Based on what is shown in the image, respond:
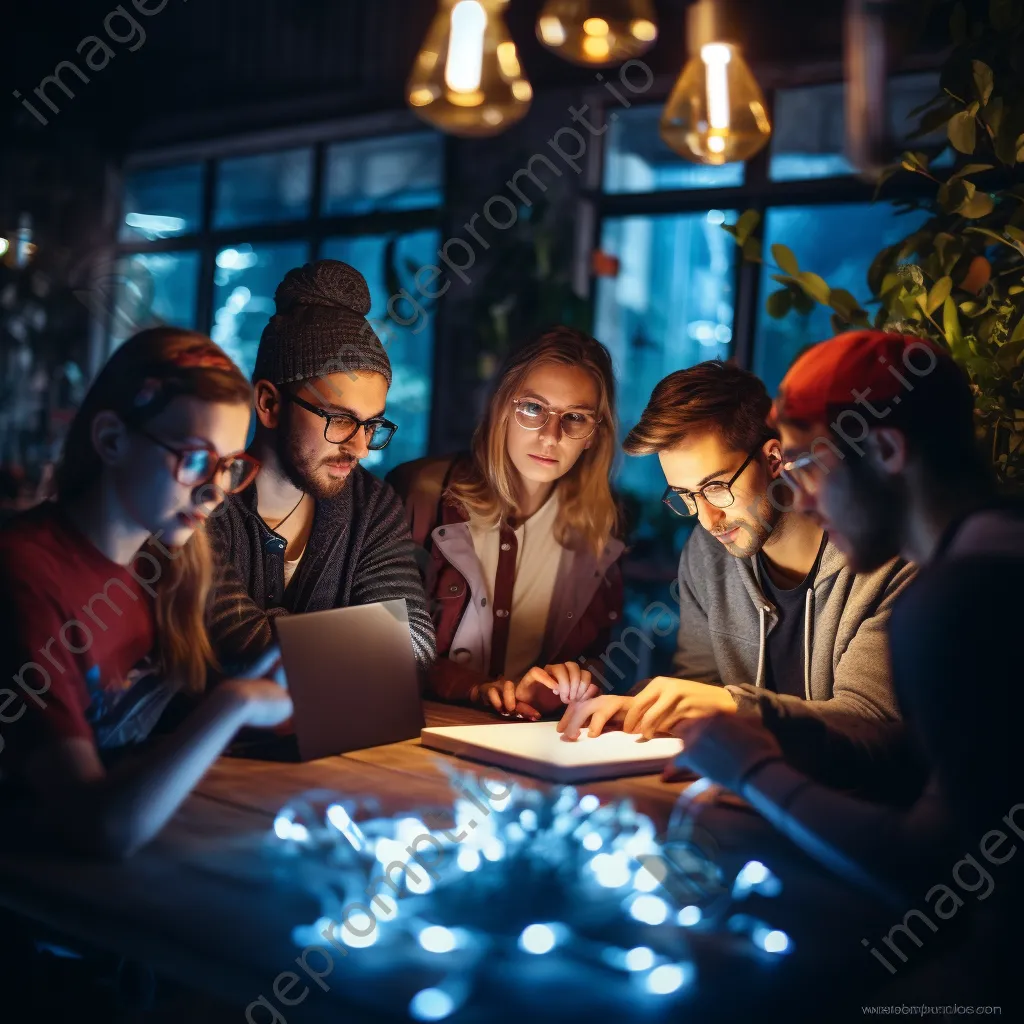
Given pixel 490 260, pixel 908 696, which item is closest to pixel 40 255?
pixel 490 260

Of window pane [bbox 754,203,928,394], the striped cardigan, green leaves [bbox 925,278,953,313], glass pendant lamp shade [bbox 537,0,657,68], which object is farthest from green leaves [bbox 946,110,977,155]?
window pane [bbox 754,203,928,394]

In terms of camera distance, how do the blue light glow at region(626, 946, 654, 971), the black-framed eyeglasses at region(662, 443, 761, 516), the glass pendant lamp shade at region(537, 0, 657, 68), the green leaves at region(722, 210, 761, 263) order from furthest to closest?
1. the green leaves at region(722, 210, 761, 263)
2. the glass pendant lamp shade at region(537, 0, 657, 68)
3. the black-framed eyeglasses at region(662, 443, 761, 516)
4. the blue light glow at region(626, 946, 654, 971)

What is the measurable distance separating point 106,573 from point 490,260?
14.4 ft

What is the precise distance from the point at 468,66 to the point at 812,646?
4.52ft

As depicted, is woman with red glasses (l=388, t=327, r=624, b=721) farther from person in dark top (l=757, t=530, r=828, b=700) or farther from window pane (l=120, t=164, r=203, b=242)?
window pane (l=120, t=164, r=203, b=242)

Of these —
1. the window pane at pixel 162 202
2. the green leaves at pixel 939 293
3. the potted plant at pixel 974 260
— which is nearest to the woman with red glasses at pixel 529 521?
the potted plant at pixel 974 260

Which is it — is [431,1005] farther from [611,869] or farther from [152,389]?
[152,389]

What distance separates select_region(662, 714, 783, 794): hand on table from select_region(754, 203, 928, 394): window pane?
338cm

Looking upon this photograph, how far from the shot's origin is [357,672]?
67.8 inches

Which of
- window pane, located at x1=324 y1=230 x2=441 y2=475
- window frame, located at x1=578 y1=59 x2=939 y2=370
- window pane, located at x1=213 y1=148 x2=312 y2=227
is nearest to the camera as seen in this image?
window frame, located at x1=578 y1=59 x2=939 y2=370

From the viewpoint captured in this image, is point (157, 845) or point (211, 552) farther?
point (211, 552)

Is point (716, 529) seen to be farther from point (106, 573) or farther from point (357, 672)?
point (106, 573)

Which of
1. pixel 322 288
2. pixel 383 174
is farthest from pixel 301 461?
pixel 383 174

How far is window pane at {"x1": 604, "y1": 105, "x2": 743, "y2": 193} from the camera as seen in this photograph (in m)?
5.27
